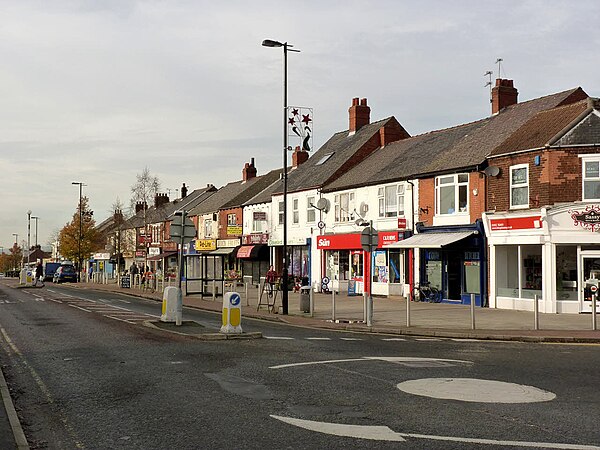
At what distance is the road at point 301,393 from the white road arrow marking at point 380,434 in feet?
0.07

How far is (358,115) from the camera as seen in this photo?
155 feet

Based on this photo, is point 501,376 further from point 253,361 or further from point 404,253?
point 404,253

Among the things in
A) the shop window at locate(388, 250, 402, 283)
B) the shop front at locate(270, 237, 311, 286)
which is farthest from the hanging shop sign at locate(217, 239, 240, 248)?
the shop window at locate(388, 250, 402, 283)

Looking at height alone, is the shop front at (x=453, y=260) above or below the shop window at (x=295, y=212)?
below

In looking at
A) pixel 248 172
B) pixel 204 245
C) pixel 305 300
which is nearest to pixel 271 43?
pixel 305 300

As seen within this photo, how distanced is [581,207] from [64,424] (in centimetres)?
2169

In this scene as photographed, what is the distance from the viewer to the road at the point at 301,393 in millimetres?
7426

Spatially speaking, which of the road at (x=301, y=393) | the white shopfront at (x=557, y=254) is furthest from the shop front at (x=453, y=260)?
the road at (x=301, y=393)

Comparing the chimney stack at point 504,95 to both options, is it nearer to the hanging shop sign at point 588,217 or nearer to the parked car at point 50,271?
the hanging shop sign at point 588,217

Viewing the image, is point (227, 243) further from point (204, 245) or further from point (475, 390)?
point (475, 390)

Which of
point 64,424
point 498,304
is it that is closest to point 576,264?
point 498,304

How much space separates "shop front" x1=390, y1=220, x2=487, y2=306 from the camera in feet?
96.3

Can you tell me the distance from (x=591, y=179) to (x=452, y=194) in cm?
683

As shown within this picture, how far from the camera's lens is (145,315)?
24734 millimetres
